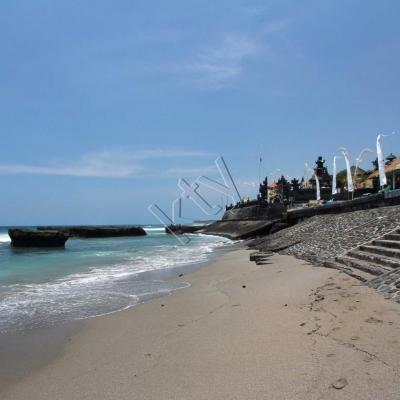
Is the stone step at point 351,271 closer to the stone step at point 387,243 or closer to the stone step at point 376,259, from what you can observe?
the stone step at point 376,259

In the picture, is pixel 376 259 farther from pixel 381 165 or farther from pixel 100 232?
pixel 100 232

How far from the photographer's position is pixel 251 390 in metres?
3.95

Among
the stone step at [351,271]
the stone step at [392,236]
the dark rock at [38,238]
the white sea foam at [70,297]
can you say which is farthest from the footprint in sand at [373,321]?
the dark rock at [38,238]

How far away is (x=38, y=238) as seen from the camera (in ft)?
144

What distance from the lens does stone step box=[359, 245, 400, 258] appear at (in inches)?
383

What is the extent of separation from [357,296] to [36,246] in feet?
136

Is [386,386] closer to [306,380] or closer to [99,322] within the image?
[306,380]

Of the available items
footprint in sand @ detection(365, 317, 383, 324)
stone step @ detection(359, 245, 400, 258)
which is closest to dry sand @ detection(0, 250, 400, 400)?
footprint in sand @ detection(365, 317, 383, 324)

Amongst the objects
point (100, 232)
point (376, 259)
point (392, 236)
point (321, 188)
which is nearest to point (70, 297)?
point (376, 259)

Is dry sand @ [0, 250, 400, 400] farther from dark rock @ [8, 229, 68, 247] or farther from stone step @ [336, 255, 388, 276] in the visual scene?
dark rock @ [8, 229, 68, 247]

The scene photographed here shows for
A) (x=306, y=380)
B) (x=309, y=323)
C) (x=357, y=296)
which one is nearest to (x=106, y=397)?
(x=306, y=380)

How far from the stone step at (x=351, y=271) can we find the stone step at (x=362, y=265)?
0.10 meters

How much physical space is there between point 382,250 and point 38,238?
39.3 m

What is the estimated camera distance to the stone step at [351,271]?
895cm
